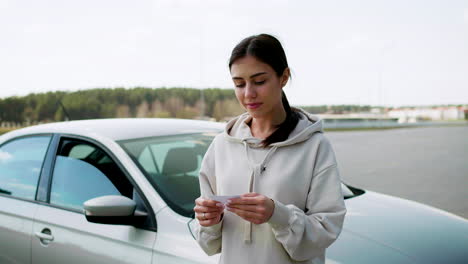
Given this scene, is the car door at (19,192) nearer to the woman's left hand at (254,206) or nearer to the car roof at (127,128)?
the car roof at (127,128)

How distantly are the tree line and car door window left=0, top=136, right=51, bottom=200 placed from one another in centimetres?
5512

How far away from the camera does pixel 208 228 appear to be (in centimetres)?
140

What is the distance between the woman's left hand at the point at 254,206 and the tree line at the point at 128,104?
188ft

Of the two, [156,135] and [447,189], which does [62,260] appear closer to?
[156,135]

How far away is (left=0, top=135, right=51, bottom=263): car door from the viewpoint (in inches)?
104

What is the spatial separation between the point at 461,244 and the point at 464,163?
1104 cm

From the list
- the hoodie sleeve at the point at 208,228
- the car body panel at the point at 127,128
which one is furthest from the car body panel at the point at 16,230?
the hoodie sleeve at the point at 208,228

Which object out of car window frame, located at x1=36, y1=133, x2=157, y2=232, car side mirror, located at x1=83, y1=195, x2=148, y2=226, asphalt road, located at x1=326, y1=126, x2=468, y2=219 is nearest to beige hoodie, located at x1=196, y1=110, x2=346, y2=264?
car side mirror, located at x1=83, y1=195, x2=148, y2=226

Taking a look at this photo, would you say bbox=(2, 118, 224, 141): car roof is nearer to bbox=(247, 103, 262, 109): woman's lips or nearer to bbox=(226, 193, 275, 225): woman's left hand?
bbox=(247, 103, 262, 109): woman's lips

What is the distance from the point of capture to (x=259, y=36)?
136 cm

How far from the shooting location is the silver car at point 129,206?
200 centimetres

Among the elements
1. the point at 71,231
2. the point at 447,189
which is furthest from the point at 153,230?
the point at 447,189

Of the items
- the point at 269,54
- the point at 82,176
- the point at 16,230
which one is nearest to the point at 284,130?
the point at 269,54

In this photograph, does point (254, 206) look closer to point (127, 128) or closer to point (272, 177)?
point (272, 177)
